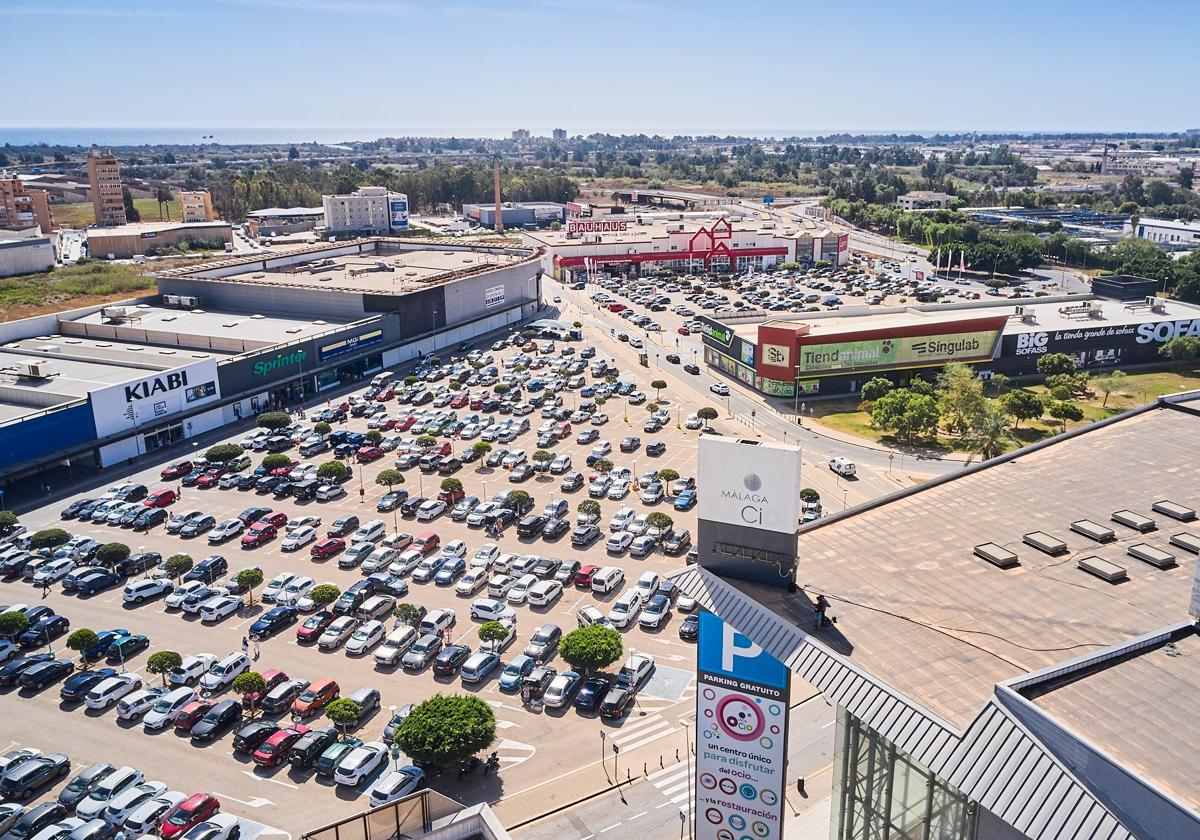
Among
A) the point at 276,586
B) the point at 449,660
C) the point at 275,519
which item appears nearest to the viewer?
the point at 449,660

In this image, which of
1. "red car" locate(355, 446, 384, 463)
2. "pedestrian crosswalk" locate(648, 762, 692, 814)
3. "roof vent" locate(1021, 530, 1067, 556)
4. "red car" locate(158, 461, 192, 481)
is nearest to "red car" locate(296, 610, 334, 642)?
"pedestrian crosswalk" locate(648, 762, 692, 814)

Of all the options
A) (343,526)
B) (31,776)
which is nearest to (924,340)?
(343,526)

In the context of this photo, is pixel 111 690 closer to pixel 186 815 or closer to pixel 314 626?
pixel 314 626

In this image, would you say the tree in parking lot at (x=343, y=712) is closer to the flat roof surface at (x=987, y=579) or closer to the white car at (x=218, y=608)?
the white car at (x=218, y=608)

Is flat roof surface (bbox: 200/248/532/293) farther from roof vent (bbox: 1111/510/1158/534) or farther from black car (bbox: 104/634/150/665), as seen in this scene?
roof vent (bbox: 1111/510/1158/534)

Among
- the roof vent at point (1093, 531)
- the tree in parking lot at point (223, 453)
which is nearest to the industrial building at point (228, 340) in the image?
the tree in parking lot at point (223, 453)

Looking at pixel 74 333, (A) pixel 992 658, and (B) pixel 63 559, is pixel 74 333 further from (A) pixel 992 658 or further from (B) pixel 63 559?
(A) pixel 992 658

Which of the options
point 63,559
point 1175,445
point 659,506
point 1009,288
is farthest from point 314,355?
point 1009,288
